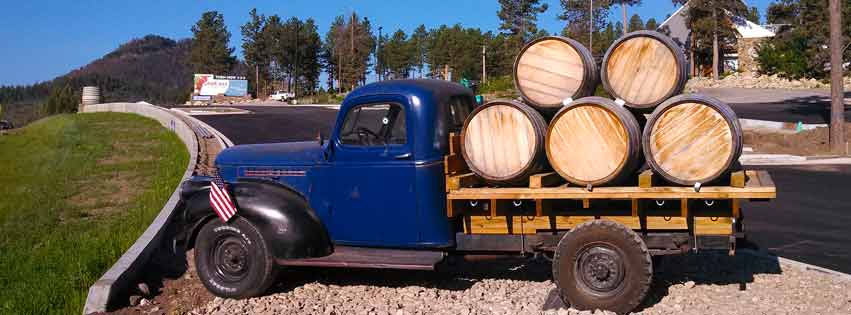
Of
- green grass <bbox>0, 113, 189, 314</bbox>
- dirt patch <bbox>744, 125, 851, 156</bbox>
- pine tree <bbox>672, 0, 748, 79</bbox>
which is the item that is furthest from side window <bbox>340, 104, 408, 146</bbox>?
pine tree <bbox>672, 0, 748, 79</bbox>

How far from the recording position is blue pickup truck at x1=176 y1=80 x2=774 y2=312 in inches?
239

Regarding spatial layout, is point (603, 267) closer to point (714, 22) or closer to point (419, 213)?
point (419, 213)

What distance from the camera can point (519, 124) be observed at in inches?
250

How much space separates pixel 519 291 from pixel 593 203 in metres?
1.15

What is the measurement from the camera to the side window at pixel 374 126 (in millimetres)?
6727

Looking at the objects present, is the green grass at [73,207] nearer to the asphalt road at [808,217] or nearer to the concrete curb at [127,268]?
the concrete curb at [127,268]

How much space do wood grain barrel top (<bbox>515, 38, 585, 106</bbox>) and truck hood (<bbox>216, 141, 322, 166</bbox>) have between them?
189cm

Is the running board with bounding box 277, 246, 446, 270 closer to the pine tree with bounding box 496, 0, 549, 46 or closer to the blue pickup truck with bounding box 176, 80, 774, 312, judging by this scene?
the blue pickup truck with bounding box 176, 80, 774, 312

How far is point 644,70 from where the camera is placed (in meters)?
6.44

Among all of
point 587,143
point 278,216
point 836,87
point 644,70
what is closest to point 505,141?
point 587,143

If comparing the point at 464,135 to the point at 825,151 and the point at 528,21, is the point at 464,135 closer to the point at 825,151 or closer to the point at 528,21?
the point at 825,151

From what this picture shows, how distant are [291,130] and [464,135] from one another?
62.2 ft

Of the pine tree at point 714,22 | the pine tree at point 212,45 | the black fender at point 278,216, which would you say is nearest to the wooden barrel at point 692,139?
the black fender at point 278,216

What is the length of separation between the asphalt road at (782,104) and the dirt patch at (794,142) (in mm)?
4159
